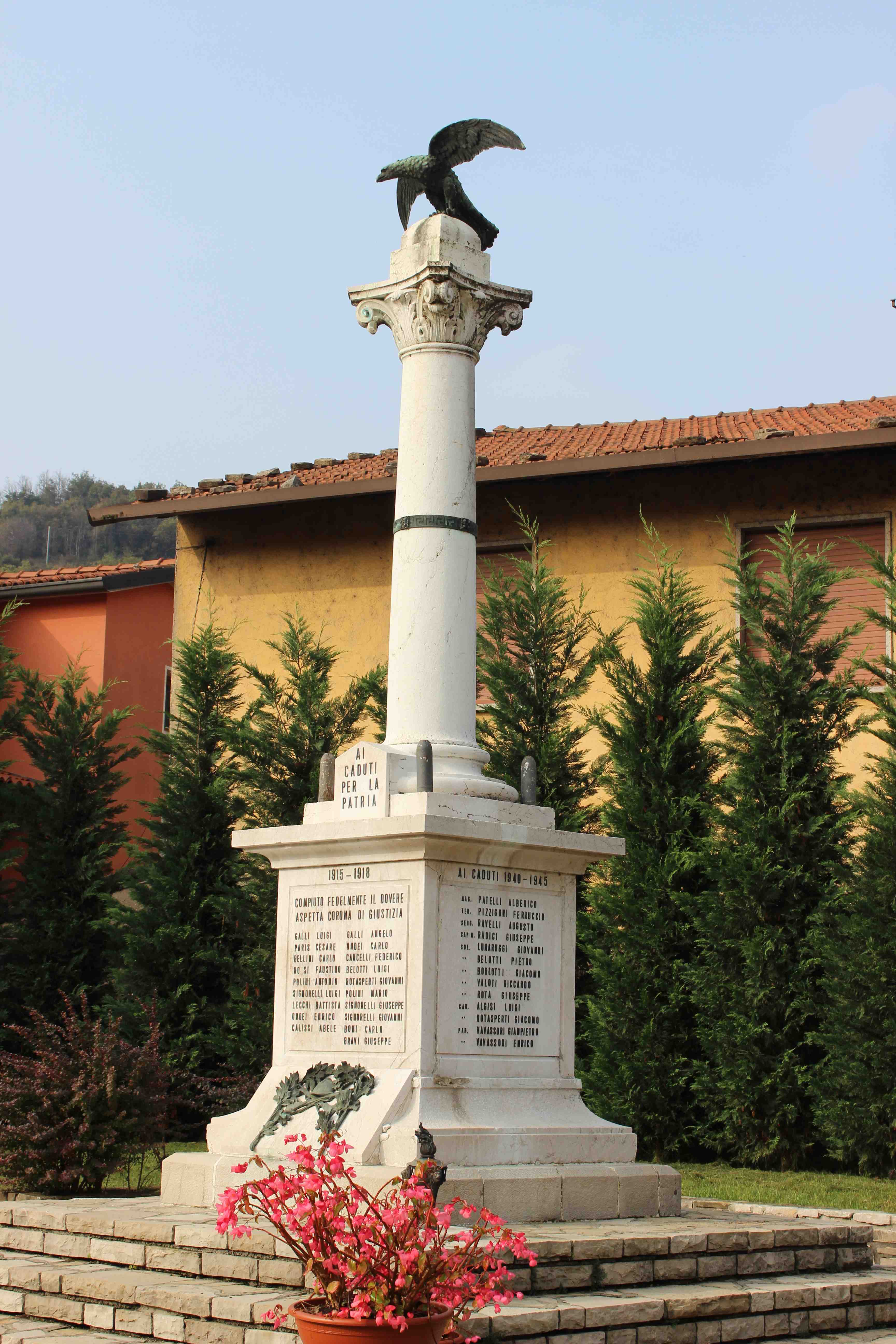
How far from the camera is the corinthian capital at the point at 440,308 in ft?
28.2

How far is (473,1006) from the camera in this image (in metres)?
7.73

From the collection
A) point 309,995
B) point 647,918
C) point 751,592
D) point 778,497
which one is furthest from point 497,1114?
point 778,497

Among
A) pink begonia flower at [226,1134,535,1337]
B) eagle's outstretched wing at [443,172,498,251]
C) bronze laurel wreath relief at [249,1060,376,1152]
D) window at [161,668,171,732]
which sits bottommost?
pink begonia flower at [226,1134,535,1337]

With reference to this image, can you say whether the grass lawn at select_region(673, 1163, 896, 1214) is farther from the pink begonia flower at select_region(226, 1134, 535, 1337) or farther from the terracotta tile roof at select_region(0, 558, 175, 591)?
the terracotta tile roof at select_region(0, 558, 175, 591)

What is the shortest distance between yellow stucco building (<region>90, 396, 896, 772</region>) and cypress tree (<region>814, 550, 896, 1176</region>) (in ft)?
10.7

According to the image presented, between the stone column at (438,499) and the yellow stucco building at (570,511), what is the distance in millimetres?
7183

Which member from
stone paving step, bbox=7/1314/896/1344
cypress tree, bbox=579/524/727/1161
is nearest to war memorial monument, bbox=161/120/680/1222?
stone paving step, bbox=7/1314/896/1344

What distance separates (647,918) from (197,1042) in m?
4.74

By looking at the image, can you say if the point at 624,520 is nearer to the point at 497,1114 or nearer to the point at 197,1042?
the point at 197,1042

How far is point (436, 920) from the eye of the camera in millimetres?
7613

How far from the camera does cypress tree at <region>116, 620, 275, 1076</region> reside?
14586 mm

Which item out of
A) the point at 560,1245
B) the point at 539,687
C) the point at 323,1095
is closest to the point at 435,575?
the point at 323,1095

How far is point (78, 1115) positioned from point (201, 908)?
5.70 m

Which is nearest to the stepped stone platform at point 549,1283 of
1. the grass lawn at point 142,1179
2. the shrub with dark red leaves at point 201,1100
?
the grass lawn at point 142,1179
